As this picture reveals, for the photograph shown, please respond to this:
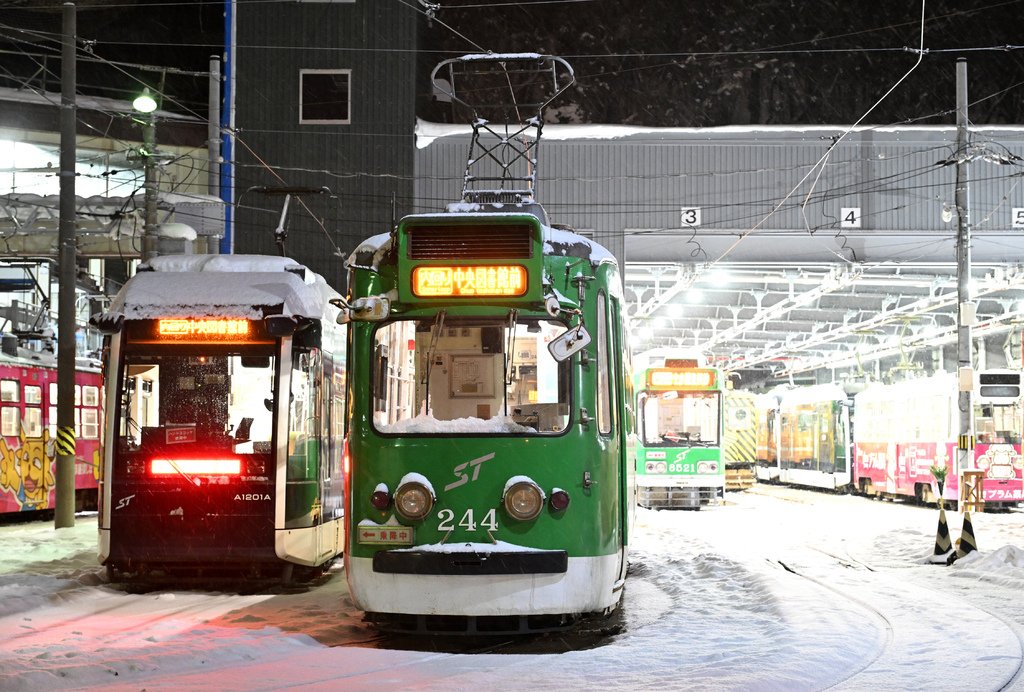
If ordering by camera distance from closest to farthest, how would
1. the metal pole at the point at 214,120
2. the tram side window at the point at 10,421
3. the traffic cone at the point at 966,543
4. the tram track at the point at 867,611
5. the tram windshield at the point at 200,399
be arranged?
the tram track at the point at 867,611 → the tram windshield at the point at 200,399 → the traffic cone at the point at 966,543 → the tram side window at the point at 10,421 → the metal pole at the point at 214,120

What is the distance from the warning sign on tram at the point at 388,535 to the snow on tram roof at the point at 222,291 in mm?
4369

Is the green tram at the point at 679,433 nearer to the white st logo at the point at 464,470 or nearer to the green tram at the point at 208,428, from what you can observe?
the green tram at the point at 208,428

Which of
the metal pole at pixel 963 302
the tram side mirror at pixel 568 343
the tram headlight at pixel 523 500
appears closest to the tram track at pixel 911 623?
the tram headlight at pixel 523 500

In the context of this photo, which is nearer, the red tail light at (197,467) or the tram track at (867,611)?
the tram track at (867,611)

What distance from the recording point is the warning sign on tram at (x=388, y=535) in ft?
31.8

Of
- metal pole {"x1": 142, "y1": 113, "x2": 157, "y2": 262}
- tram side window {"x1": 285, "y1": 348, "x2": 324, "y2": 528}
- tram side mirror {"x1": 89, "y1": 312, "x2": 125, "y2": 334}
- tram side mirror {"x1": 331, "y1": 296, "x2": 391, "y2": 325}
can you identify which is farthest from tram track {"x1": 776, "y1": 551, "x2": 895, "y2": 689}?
metal pole {"x1": 142, "y1": 113, "x2": 157, "y2": 262}

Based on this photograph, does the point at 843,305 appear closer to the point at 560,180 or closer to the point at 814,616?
the point at 560,180

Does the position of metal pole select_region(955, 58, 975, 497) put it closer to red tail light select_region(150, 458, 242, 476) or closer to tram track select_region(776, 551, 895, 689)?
tram track select_region(776, 551, 895, 689)

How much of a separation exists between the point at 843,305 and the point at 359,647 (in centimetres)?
3188

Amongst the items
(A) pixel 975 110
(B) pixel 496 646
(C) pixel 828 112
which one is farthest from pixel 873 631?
(A) pixel 975 110

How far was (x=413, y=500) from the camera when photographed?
31.9 ft

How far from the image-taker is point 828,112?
110 feet

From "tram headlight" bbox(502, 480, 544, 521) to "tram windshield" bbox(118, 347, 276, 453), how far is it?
4.47 metres

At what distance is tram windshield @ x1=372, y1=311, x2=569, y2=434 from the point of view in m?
9.90
